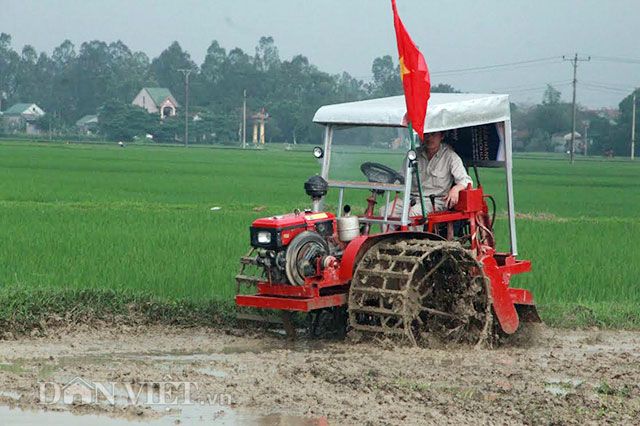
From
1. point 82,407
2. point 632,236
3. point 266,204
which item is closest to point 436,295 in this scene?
point 82,407

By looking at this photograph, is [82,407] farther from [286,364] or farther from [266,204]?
[266,204]

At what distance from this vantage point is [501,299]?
9.19 m

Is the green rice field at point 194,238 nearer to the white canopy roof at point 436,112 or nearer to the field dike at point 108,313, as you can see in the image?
the field dike at point 108,313

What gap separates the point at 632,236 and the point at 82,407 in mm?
12533

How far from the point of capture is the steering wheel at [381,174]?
29.8 ft

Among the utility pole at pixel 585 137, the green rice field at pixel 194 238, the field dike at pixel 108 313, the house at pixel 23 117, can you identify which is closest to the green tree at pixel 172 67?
the house at pixel 23 117

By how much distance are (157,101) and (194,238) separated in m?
84.0

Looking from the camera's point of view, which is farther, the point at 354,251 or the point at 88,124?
the point at 88,124

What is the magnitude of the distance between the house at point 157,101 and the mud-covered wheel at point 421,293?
85558 mm

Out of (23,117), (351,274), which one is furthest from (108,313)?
(23,117)

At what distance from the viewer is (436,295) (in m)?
9.16

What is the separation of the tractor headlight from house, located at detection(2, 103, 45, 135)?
3480 inches

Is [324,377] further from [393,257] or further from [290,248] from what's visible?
[393,257]

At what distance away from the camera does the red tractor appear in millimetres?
8516
